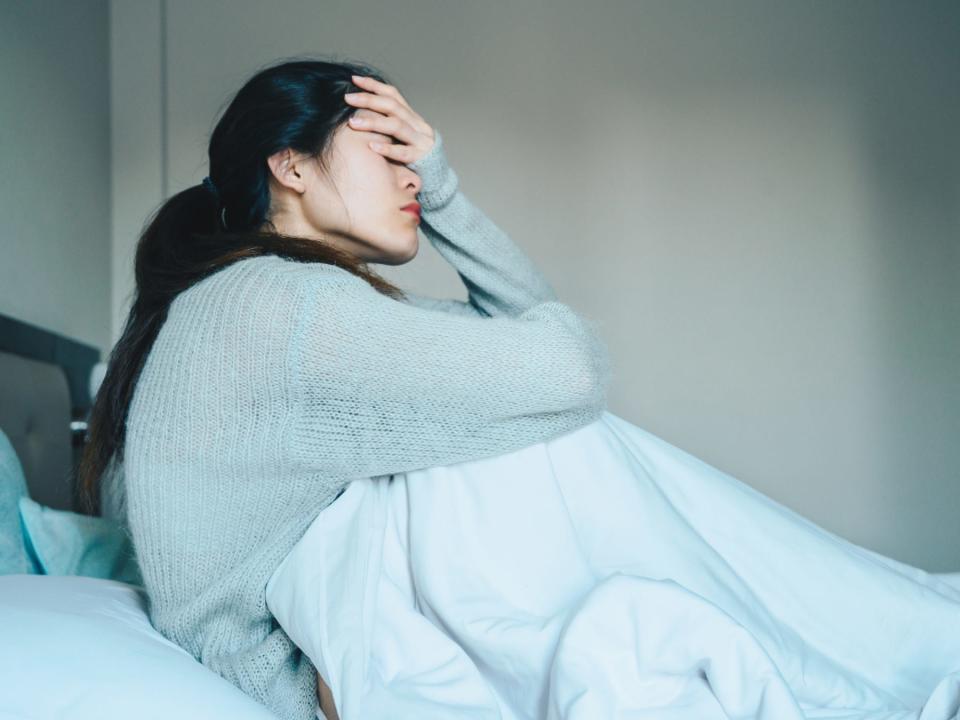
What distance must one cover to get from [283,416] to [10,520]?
0.49 m

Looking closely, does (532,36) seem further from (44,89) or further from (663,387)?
(44,89)

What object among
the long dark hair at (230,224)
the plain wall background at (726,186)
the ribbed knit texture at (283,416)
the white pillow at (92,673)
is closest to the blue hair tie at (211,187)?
the long dark hair at (230,224)

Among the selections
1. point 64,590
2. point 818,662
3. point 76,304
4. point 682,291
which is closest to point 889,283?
point 682,291

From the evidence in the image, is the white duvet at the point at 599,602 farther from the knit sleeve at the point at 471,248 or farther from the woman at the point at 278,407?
the knit sleeve at the point at 471,248

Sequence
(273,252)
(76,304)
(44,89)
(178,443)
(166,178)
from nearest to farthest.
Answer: (178,443), (273,252), (44,89), (76,304), (166,178)

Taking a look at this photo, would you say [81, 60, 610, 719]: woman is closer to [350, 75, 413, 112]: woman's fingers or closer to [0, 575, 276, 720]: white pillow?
[0, 575, 276, 720]: white pillow

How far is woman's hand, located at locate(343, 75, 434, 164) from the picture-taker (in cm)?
111

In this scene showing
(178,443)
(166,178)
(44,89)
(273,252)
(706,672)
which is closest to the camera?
(706,672)

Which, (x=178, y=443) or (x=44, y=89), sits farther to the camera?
(x=44, y=89)

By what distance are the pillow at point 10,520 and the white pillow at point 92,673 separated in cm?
29

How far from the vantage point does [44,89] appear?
1.80 meters

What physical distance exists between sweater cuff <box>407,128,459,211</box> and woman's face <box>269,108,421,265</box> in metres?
0.03

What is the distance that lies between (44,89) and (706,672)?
180 centimetres

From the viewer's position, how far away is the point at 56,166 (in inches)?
74.1
